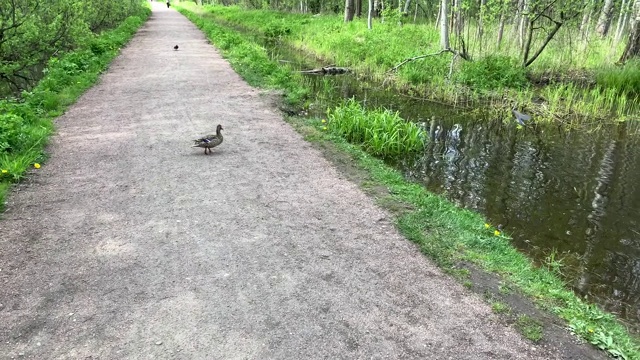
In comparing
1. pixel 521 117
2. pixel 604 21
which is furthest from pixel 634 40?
pixel 521 117

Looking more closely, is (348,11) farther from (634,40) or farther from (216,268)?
(216,268)

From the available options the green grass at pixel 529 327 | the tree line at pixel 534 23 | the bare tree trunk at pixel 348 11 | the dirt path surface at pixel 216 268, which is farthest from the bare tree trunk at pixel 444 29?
the green grass at pixel 529 327

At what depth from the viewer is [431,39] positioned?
19.5 meters

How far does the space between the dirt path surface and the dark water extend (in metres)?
2.14

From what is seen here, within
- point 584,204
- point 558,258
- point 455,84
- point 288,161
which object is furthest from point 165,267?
point 455,84

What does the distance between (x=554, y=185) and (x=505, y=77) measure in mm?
6883

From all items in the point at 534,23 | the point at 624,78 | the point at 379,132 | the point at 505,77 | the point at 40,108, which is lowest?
the point at 379,132

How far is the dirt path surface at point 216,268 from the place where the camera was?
149 inches

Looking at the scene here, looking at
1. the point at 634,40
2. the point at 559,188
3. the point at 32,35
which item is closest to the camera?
the point at 559,188

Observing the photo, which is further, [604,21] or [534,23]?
[604,21]

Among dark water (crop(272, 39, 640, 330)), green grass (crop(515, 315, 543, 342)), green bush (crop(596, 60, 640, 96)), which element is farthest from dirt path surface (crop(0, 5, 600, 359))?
green bush (crop(596, 60, 640, 96))

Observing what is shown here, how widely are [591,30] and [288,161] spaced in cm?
1769

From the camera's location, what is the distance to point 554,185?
833cm

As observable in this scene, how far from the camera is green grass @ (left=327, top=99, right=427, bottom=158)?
9.54 m
